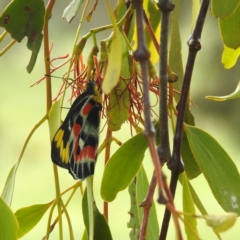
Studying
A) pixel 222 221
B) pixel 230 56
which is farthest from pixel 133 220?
pixel 222 221

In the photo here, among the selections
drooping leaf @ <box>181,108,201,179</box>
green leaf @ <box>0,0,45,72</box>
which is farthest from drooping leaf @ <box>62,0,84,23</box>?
drooping leaf @ <box>181,108,201,179</box>

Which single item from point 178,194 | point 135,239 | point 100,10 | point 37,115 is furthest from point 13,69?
point 135,239

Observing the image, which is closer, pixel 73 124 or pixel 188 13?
pixel 73 124

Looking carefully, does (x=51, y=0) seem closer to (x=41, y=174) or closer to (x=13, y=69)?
(x=41, y=174)

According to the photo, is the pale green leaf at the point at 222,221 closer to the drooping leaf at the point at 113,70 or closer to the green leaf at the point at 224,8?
the drooping leaf at the point at 113,70

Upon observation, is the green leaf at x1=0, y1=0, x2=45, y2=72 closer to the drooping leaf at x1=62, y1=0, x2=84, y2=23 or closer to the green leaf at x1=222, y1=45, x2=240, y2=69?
the drooping leaf at x1=62, y1=0, x2=84, y2=23
